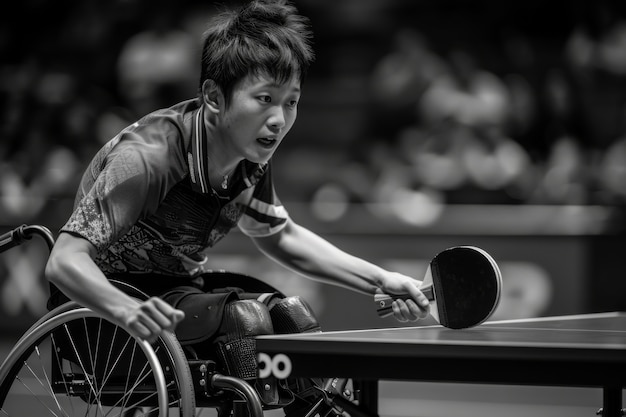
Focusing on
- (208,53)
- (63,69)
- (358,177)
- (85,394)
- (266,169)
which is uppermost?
(63,69)

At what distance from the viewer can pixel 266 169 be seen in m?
2.73

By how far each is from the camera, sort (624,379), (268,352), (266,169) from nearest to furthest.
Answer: (624,379)
(268,352)
(266,169)

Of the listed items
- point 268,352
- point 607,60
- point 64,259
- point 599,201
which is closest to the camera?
point 268,352

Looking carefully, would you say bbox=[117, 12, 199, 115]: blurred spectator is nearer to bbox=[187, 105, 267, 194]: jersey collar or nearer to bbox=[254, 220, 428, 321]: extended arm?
bbox=[254, 220, 428, 321]: extended arm

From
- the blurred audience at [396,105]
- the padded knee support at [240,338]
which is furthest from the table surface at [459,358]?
the blurred audience at [396,105]

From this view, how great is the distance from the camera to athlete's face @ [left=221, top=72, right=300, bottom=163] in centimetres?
234

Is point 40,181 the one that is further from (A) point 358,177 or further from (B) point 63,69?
(A) point 358,177

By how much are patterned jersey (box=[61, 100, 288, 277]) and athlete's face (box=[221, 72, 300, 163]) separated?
10 centimetres

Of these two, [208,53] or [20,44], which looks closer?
[208,53]

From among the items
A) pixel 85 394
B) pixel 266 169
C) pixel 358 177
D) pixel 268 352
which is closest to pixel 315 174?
pixel 358 177

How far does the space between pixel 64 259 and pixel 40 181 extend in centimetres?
451

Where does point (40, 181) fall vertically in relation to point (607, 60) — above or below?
below

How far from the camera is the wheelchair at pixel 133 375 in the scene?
212cm

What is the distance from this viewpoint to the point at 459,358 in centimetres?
169
